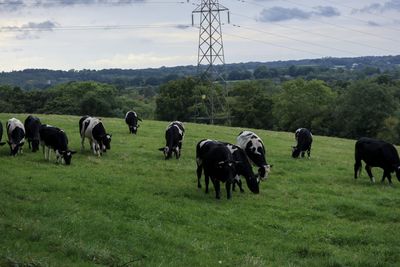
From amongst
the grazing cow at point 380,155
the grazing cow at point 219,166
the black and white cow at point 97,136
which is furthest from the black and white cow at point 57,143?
the grazing cow at point 380,155

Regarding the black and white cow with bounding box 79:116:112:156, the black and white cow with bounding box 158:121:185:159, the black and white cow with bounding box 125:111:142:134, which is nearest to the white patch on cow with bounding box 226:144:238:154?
the black and white cow with bounding box 158:121:185:159

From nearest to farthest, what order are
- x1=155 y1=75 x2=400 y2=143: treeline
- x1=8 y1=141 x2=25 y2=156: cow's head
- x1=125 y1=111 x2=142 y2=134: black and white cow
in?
1. x1=8 y1=141 x2=25 y2=156: cow's head
2. x1=125 y1=111 x2=142 y2=134: black and white cow
3. x1=155 y1=75 x2=400 y2=143: treeline

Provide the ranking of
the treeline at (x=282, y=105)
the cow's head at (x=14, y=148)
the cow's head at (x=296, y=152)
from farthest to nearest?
the treeline at (x=282, y=105) < the cow's head at (x=296, y=152) < the cow's head at (x=14, y=148)

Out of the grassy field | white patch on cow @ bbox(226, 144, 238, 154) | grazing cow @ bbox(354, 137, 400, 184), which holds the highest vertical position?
white patch on cow @ bbox(226, 144, 238, 154)

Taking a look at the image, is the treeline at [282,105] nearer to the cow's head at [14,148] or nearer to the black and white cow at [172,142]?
the black and white cow at [172,142]

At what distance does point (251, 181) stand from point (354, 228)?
4958 mm

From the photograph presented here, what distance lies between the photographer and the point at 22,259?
30.7 ft

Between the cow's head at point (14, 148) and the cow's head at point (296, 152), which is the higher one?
the cow's head at point (14, 148)

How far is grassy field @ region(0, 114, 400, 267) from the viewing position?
11500 mm

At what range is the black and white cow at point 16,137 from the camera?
971 inches

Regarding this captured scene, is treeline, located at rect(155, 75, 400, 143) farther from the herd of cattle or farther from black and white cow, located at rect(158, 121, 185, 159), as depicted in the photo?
black and white cow, located at rect(158, 121, 185, 159)

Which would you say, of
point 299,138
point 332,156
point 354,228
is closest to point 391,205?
point 354,228

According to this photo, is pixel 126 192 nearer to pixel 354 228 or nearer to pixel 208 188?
pixel 208 188

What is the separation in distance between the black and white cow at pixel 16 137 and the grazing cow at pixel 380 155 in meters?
16.0
